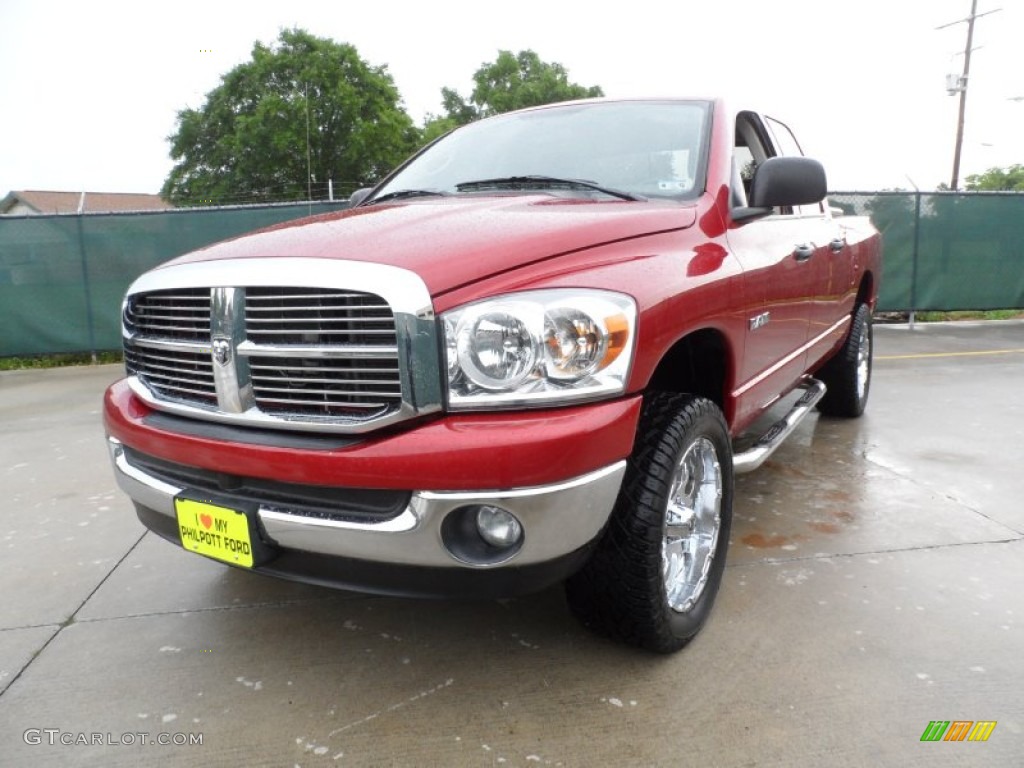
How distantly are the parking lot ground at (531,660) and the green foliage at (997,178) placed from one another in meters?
75.3

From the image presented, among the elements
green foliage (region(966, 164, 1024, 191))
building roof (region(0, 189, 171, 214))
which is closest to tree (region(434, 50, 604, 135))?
building roof (region(0, 189, 171, 214))

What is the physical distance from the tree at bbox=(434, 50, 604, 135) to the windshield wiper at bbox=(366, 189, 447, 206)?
153ft

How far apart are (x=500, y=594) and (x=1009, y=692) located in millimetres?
1429

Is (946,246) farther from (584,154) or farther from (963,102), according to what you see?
(963,102)

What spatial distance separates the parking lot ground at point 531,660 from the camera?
1932 millimetres

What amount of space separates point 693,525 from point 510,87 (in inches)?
1990

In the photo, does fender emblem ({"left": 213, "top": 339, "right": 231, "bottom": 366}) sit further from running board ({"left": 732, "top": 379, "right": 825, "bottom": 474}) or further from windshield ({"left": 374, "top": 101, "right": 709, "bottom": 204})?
running board ({"left": 732, "top": 379, "right": 825, "bottom": 474})

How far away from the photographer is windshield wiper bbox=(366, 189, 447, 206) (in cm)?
297

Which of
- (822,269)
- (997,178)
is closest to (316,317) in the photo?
(822,269)

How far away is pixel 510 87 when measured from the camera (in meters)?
49.1

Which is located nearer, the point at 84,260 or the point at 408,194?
the point at 408,194

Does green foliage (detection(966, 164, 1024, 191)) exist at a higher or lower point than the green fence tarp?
higher

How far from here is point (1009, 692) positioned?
6.82 ft

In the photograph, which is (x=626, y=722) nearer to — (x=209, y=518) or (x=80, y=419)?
(x=209, y=518)
